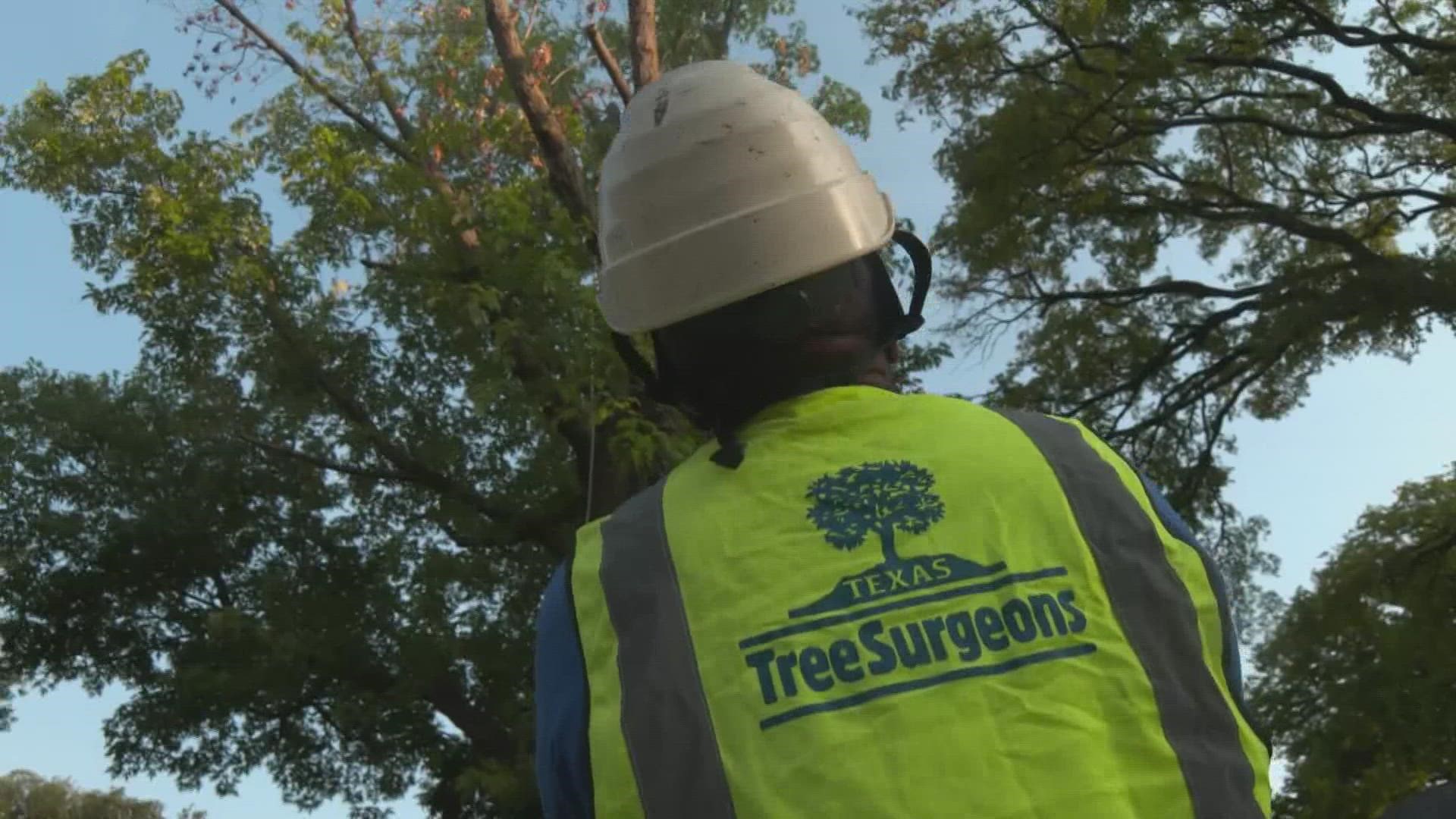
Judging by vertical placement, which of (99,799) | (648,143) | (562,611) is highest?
(99,799)

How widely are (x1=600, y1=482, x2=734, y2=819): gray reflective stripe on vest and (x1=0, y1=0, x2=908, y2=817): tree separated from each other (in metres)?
5.23

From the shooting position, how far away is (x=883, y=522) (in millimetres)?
1315

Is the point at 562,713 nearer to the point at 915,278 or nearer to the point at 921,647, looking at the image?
the point at 921,647

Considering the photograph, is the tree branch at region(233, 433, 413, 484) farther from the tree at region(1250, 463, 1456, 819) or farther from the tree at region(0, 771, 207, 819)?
the tree at region(0, 771, 207, 819)

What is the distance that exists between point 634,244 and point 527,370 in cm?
631

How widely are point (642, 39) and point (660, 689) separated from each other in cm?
723

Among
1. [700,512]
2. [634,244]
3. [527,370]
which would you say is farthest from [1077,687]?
[527,370]

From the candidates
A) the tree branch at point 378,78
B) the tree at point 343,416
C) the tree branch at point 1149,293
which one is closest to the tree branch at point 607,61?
the tree at point 343,416

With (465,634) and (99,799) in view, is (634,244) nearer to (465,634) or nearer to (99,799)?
(465,634)

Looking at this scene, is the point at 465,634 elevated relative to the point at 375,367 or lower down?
lower down

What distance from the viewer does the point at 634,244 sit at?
1.75m

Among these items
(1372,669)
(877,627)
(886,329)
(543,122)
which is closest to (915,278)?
(886,329)

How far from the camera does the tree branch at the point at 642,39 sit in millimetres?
8016

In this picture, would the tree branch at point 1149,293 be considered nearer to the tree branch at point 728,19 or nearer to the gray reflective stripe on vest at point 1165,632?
the tree branch at point 728,19
